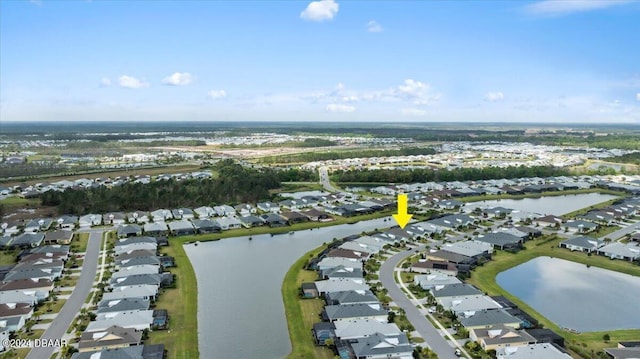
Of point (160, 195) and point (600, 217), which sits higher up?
point (160, 195)

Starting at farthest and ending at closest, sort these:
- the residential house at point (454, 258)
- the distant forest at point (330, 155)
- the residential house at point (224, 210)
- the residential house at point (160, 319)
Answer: the distant forest at point (330, 155) → the residential house at point (224, 210) → the residential house at point (454, 258) → the residential house at point (160, 319)

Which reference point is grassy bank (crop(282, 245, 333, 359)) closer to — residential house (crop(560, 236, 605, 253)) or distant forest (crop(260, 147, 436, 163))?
residential house (crop(560, 236, 605, 253))

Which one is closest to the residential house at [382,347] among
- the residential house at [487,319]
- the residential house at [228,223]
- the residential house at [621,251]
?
the residential house at [487,319]

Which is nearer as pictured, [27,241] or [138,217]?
[27,241]

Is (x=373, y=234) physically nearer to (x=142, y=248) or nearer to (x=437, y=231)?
(x=437, y=231)

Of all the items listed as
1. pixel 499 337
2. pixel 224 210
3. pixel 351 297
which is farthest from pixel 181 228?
pixel 499 337

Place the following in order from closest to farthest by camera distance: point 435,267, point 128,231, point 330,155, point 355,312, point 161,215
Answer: point 355,312 → point 435,267 → point 128,231 → point 161,215 → point 330,155

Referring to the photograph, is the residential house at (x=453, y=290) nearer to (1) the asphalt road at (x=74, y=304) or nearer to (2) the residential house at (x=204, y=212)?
(1) the asphalt road at (x=74, y=304)

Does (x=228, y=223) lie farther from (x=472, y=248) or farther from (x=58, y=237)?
(x=472, y=248)
